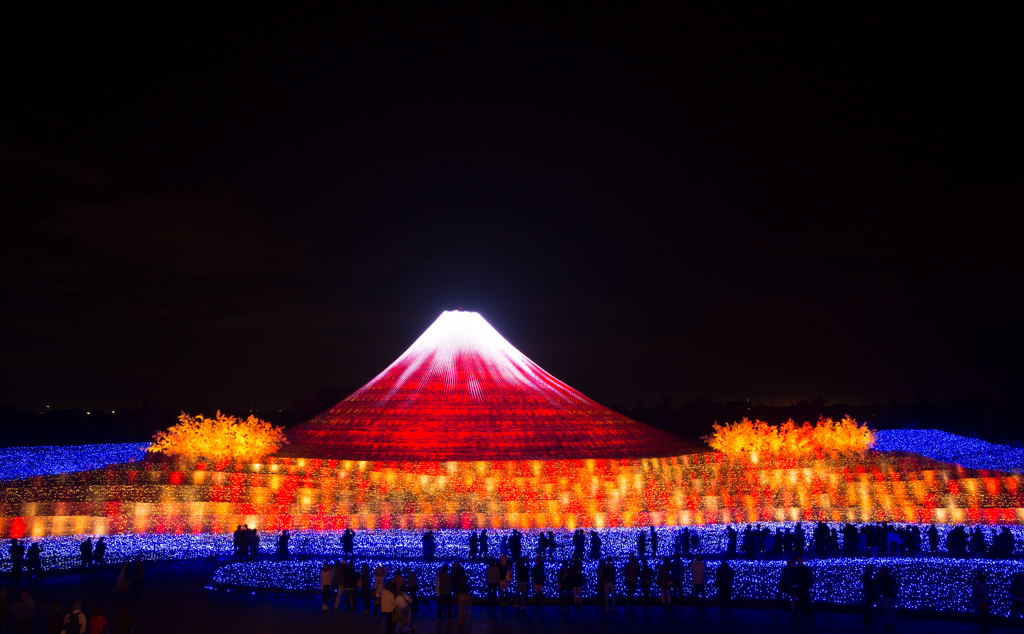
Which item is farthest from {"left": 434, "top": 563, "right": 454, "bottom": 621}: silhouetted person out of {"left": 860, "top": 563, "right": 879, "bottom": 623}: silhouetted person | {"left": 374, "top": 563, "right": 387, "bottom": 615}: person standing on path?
{"left": 860, "top": 563, "right": 879, "bottom": 623}: silhouetted person

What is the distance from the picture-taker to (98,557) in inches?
664

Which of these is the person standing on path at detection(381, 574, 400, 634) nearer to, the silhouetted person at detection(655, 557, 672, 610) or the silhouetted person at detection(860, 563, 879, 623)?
the silhouetted person at detection(655, 557, 672, 610)

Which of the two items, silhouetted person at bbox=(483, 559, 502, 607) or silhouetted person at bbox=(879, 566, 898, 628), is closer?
silhouetted person at bbox=(879, 566, 898, 628)

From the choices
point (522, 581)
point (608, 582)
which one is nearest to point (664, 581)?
point (608, 582)

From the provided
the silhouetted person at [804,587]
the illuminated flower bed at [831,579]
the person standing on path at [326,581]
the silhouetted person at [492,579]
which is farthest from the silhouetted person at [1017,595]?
the person standing on path at [326,581]

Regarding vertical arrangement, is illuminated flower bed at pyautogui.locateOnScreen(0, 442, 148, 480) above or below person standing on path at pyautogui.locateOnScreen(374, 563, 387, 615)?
above

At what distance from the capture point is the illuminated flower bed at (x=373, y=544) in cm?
1900

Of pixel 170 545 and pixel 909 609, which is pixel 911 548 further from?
pixel 170 545

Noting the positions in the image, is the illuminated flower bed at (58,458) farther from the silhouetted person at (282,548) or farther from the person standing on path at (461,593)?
the person standing on path at (461,593)

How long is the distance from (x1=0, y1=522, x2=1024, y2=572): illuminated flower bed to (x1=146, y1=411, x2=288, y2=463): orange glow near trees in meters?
4.48

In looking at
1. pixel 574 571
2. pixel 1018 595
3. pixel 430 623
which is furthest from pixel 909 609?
pixel 430 623

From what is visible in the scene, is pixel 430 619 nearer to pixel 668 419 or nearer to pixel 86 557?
pixel 86 557

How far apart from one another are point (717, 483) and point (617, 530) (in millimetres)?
4303

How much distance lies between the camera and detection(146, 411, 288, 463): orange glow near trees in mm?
25250
